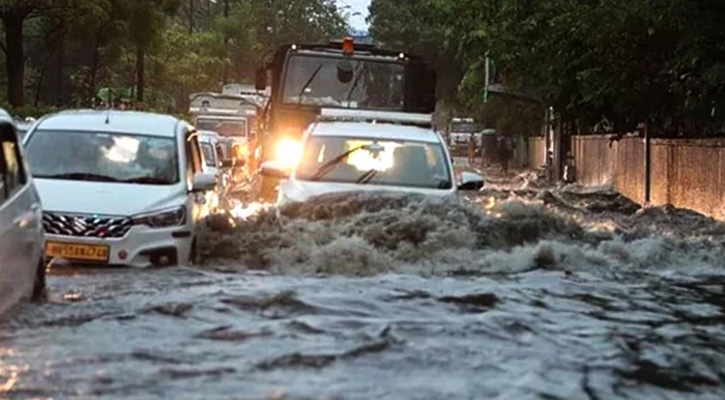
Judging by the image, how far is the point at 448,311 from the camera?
9383mm

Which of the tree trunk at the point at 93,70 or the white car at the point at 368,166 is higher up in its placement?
the tree trunk at the point at 93,70

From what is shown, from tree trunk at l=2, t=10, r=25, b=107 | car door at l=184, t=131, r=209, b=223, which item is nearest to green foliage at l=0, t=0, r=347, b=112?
tree trunk at l=2, t=10, r=25, b=107

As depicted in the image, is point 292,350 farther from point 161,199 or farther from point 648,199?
point 648,199

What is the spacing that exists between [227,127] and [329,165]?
1162 inches

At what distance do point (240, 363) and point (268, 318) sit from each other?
1698mm

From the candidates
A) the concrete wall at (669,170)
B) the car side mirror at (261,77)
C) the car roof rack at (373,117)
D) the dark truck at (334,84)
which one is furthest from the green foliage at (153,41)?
the car roof rack at (373,117)

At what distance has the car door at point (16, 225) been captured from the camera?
8.25 m

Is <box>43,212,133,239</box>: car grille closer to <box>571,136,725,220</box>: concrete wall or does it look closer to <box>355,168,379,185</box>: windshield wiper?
<box>355,168,379,185</box>: windshield wiper

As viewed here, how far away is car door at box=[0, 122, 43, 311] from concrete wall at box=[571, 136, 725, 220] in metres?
13.0

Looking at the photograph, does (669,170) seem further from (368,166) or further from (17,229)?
(17,229)

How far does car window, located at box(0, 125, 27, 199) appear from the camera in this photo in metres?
8.88

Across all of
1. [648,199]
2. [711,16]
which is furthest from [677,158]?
[711,16]

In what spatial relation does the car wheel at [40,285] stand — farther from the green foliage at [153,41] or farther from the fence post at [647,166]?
the green foliage at [153,41]

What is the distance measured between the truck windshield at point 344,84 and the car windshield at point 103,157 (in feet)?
22.8
